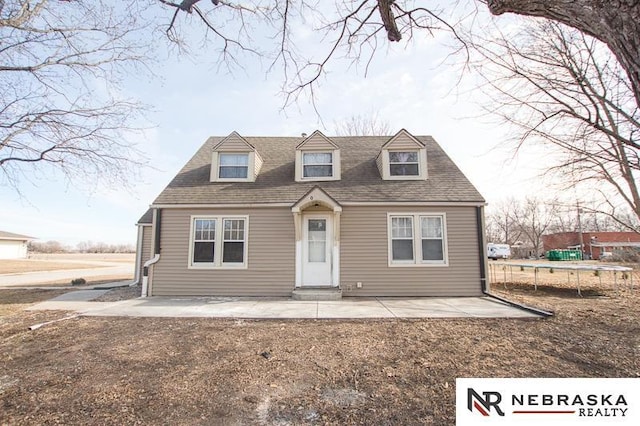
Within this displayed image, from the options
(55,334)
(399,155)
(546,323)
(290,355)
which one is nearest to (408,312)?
(546,323)

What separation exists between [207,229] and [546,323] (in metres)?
9.60

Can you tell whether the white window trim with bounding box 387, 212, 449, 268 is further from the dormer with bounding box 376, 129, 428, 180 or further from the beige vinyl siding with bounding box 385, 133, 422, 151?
the beige vinyl siding with bounding box 385, 133, 422, 151

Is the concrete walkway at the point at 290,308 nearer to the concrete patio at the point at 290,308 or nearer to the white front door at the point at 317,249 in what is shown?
the concrete patio at the point at 290,308

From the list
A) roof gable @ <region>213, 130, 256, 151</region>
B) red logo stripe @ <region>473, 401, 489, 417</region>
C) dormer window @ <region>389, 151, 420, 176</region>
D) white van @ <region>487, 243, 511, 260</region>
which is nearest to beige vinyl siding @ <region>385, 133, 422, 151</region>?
dormer window @ <region>389, 151, 420, 176</region>

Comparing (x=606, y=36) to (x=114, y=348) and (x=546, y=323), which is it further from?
(x=114, y=348)

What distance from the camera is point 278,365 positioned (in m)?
4.38

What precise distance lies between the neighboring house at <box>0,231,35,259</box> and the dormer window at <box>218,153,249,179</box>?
47550mm

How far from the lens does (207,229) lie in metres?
10.0

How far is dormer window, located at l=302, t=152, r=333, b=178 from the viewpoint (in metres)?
11.0

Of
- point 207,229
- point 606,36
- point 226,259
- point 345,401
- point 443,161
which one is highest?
point 443,161

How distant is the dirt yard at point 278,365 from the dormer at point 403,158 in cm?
564

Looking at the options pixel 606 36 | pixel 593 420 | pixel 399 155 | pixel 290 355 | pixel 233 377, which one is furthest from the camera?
pixel 399 155

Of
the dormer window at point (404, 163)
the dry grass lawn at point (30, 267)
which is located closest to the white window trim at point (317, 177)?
the dormer window at point (404, 163)

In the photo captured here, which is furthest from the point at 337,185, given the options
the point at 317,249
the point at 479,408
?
the point at 479,408
